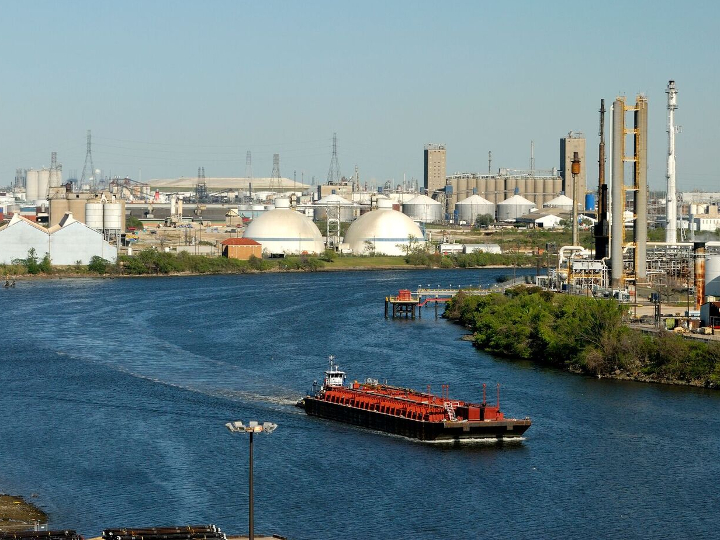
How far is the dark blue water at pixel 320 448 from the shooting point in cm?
1548

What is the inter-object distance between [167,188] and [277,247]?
112666 mm

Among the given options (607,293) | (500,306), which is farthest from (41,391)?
(607,293)

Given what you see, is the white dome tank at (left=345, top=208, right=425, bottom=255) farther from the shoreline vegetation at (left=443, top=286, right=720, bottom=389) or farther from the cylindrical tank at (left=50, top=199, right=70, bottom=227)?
the shoreline vegetation at (left=443, top=286, right=720, bottom=389)

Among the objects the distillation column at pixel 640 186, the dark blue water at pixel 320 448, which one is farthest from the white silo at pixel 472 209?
the dark blue water at pixel 320 448

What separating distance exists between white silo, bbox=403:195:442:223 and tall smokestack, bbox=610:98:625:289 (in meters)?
58.3

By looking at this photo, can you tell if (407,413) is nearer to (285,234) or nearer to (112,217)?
(285,234)

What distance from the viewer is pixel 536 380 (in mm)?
25234

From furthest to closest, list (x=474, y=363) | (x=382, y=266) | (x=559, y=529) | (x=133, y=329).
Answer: (x=382, y=266), (x=133, y=329), (x=474, y=363), (x=559, y=529)

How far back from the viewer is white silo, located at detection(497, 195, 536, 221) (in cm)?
9806

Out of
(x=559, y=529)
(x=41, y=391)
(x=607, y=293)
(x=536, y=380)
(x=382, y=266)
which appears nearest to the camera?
(x=559, y=529)

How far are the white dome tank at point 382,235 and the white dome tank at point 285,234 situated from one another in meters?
2.14

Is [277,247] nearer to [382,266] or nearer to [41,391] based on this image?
[382,266]

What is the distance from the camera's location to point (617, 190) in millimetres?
40250

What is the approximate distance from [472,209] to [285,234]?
36.8 metres
